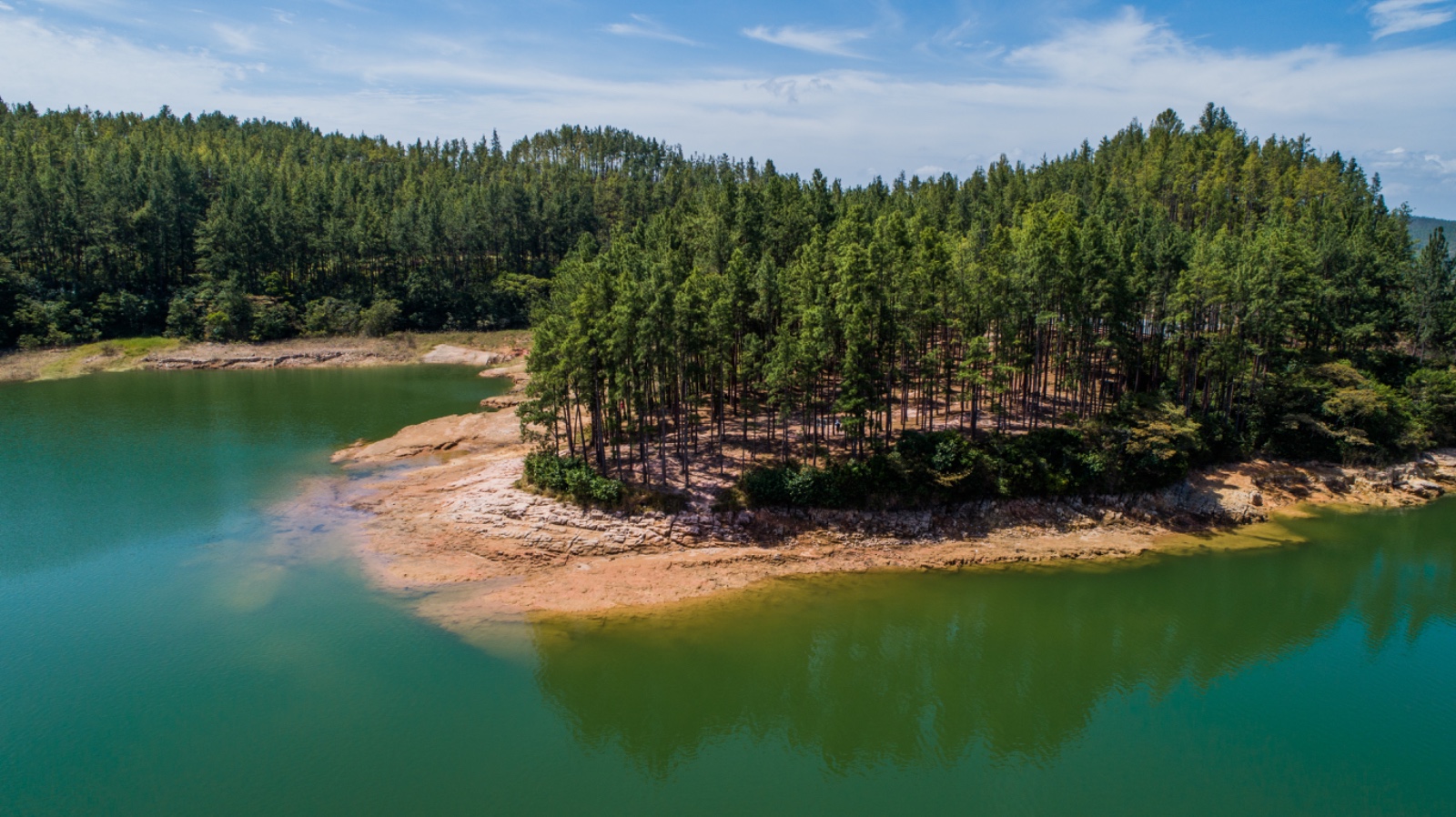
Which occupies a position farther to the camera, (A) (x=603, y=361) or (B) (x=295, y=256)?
(B) (x=295, y=256)

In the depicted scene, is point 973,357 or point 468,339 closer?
point 973,357

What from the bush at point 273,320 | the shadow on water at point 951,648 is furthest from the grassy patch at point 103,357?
the shadow on water at point 951,648

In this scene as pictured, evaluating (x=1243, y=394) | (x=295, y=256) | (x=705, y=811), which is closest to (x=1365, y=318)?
(x=1243, y=394)

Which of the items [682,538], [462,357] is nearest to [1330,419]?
[682,538]

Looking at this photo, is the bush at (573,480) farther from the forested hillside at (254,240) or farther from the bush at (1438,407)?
the bush at (1438,407)

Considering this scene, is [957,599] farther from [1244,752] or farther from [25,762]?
[25,762]

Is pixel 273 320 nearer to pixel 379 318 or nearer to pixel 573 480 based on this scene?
pixel 379 318
